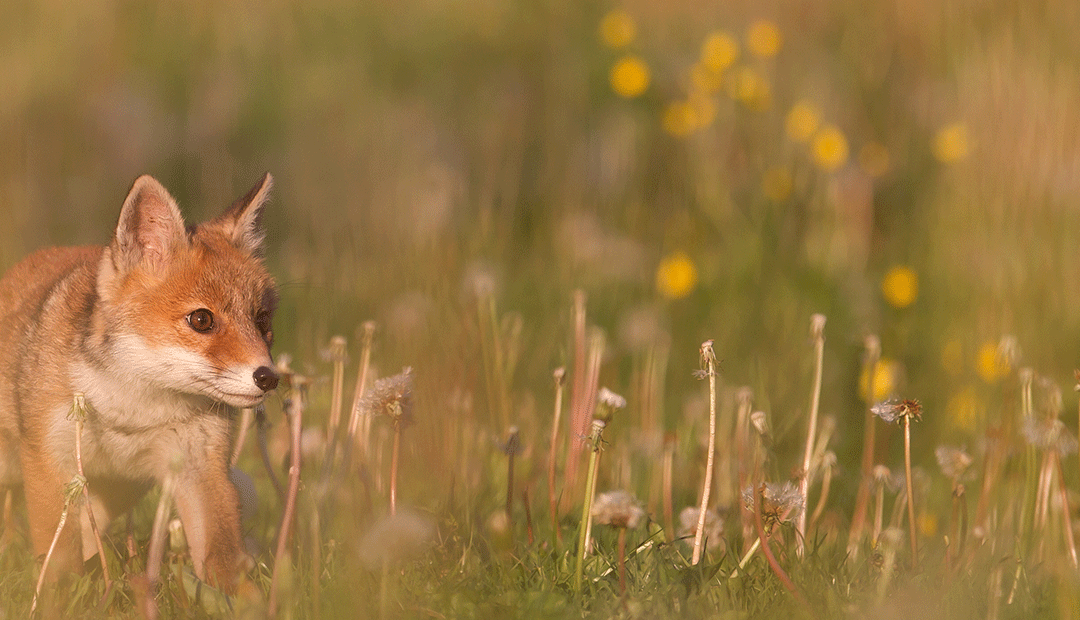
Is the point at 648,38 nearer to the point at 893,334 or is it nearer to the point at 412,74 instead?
the point at 412,74

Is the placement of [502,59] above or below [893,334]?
above

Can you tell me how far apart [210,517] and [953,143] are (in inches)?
182

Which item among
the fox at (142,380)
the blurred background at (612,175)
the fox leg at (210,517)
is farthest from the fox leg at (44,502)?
the blurred background at (612,175)

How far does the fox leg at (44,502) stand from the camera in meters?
3.45

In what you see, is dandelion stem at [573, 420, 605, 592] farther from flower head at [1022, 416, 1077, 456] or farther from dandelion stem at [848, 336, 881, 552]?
flower head at [1022, 416, 1077, 456]

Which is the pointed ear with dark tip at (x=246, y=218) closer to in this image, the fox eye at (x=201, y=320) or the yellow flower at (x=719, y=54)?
the fox eye at (x=201, y=320)

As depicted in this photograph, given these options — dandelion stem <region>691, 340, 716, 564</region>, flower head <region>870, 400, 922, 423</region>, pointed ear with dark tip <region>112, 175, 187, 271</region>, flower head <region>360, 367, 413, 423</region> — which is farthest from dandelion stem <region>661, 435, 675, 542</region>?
pointed ear with dark tip <region>112, 175, 187, 271</region>

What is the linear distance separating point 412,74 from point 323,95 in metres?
0.70

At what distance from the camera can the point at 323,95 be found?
314 inches

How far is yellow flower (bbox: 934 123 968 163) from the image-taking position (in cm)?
611

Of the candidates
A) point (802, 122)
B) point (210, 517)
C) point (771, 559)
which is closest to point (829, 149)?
point (802, 122)

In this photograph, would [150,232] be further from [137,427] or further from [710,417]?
[710,417]

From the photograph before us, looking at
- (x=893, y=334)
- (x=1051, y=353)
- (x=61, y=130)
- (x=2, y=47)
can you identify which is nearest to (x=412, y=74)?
(x=61, y=130)

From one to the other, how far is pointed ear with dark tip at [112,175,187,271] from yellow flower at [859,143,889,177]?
14.2 feet
